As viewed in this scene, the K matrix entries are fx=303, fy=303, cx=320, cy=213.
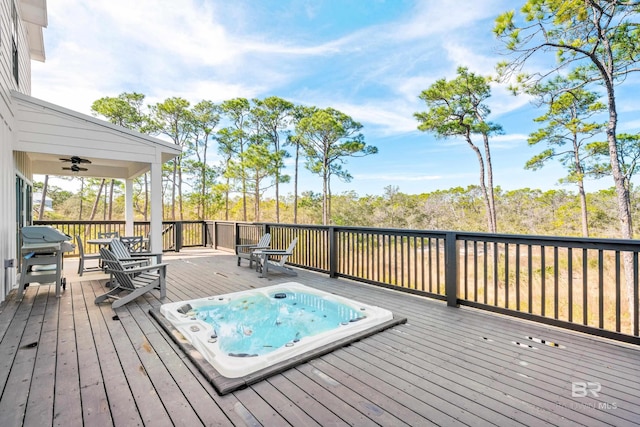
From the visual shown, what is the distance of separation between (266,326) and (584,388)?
8.89 feet

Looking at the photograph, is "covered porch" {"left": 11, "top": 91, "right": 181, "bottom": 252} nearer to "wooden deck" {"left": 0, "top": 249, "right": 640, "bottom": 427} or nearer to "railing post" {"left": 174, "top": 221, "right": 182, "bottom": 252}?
"wooden deck" {"left": 0, "top": 249, "right": 640, "bottom": 427}

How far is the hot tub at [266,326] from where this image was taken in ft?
7.36

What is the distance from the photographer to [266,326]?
3.37m

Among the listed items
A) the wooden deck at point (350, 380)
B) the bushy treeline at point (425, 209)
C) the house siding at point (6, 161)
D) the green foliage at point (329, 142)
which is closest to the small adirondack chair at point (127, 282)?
the wooden deck at point (350, 380)

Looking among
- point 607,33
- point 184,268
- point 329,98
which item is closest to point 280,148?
point 329,98

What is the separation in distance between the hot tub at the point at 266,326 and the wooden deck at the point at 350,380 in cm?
12

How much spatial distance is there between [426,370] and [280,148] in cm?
1787

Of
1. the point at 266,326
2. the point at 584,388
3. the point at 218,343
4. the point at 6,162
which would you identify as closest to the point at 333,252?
the point at 266,326

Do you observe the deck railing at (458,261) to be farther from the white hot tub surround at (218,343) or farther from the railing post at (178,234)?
the white hot tub surround at (218,343)

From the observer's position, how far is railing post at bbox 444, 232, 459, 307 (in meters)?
3.75

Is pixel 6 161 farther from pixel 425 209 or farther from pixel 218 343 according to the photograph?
pixel 425 209

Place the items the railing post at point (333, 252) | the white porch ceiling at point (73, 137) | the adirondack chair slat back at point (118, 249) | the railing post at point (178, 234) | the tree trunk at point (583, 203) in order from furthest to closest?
1. the tree trunk at point (583, 203)
2. the railing post at point (178, 234)
3. the railing post at point (333, 252)
4. the adirondack chair slat back at point (118, 249)
5. the white porch ceiling at point (73, 137)

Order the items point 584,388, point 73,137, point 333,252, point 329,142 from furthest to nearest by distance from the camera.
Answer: point 329,142 → point 333,252 → point 73,137 → point 584,388

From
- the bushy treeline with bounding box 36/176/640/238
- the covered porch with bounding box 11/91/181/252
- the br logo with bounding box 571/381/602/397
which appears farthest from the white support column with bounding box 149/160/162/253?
the bushy treeline with bounding box 36/176/640/238
